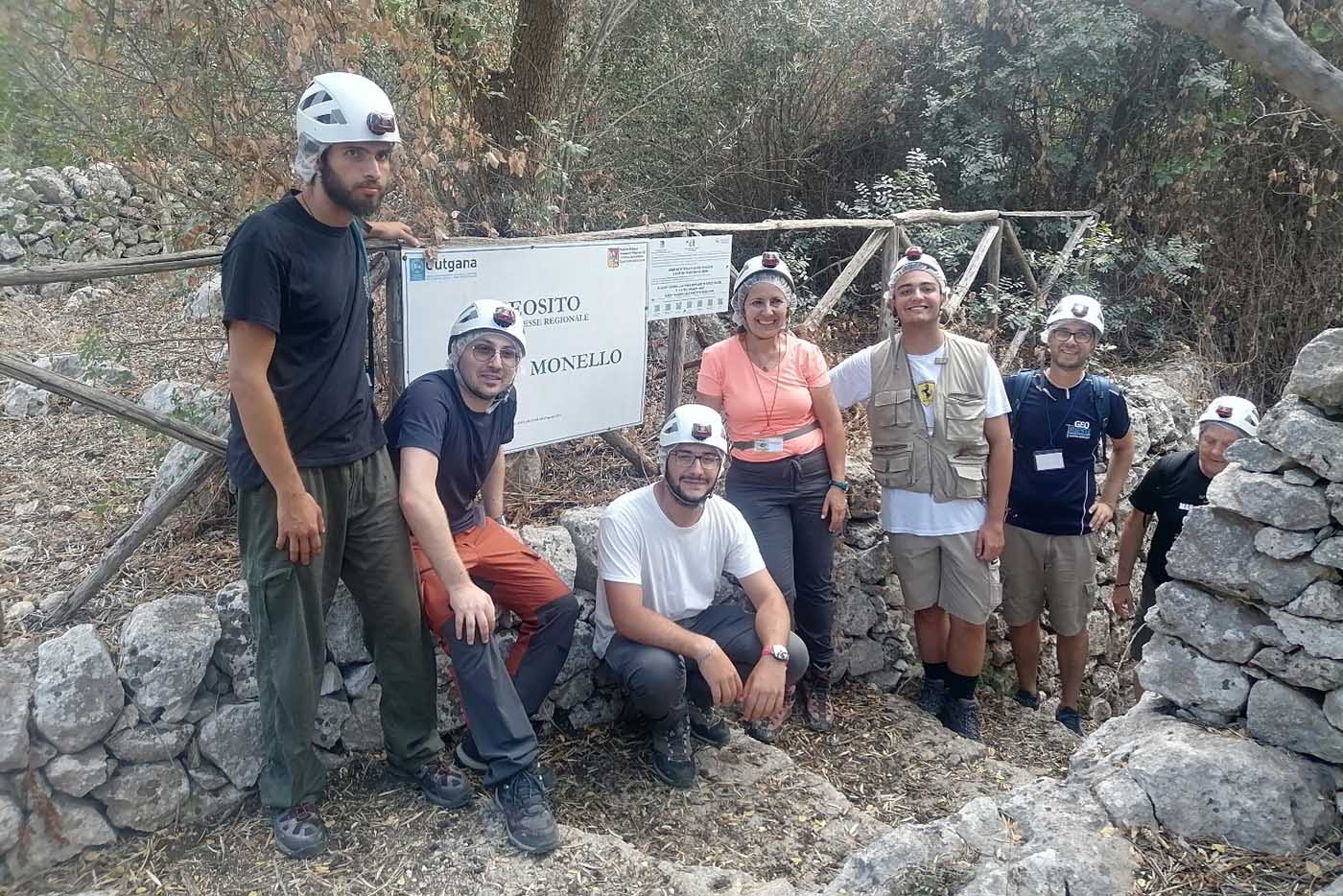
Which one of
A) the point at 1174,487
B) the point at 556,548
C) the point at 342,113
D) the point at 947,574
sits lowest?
the point at 947,574

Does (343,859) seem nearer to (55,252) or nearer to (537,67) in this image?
(537,67)

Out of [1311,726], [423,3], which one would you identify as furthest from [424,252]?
[1311,726]

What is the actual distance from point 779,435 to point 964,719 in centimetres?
169

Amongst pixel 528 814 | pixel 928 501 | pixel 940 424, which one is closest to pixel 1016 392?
pixel 940 424

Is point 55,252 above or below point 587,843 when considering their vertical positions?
above

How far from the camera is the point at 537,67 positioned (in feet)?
18.1

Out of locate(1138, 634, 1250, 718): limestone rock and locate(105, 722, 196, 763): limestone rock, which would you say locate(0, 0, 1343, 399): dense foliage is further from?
locate(1138, 634, 1250, 718): limestone rock

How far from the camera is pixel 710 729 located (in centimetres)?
416

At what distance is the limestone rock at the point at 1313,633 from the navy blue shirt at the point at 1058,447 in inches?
59.6

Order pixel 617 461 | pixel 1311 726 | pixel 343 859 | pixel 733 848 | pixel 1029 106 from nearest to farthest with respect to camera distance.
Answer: pixel 1311 726
pixel 343 859
pixel 733 848
pixel 617 461
pixel 1029 106

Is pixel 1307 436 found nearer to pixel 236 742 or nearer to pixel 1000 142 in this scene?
pixel 236 742

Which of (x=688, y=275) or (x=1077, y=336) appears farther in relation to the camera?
(x=688, y=275)

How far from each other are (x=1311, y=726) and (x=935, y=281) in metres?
2.14

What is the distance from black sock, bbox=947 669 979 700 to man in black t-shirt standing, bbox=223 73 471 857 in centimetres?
242
